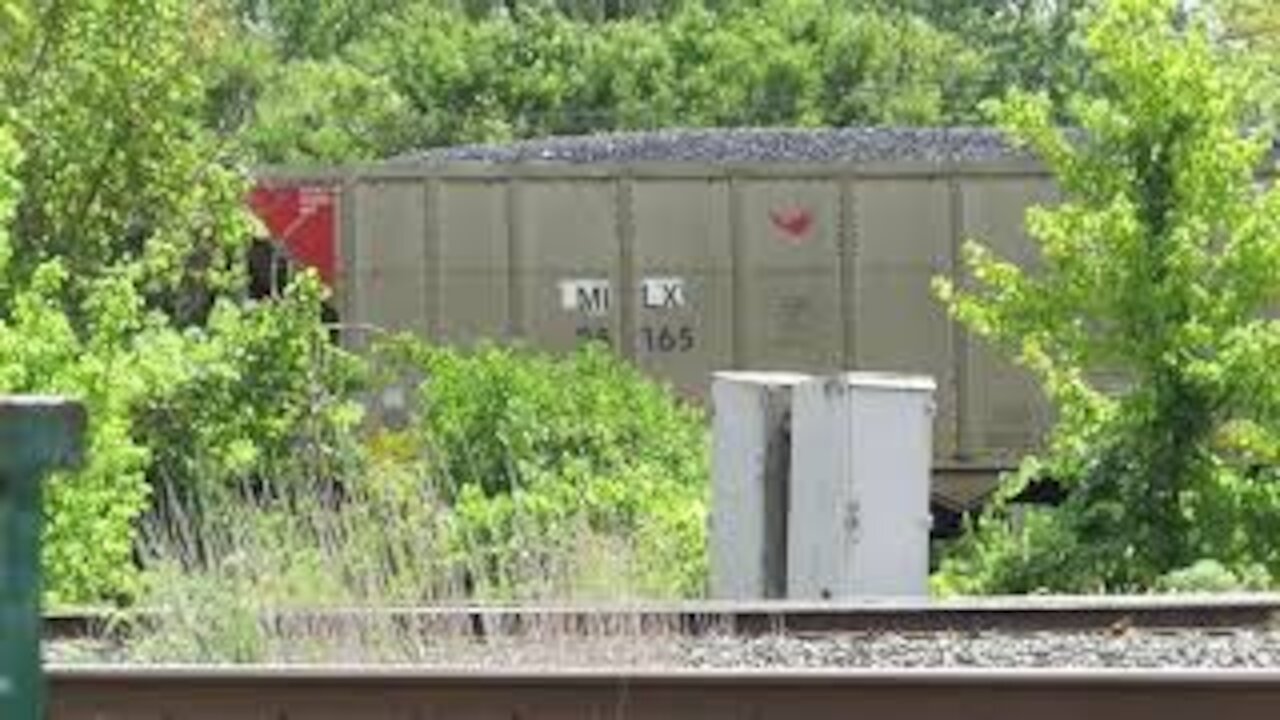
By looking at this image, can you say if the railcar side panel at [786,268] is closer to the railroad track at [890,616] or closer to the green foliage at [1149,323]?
the green foliage at [1149,323]

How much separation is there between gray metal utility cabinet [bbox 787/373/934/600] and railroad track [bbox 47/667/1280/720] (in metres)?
3.35

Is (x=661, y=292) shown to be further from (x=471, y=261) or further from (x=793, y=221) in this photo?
(x=471, y=261)

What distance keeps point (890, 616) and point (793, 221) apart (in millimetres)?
10227

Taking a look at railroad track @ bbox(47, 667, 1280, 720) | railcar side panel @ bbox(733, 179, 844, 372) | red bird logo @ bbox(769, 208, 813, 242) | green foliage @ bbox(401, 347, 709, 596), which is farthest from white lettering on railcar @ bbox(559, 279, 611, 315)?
railroad track @ bbox(47, 667, 1280, 720)

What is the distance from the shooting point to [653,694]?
19.5ft

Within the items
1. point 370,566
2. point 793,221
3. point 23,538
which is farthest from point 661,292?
point 23,538

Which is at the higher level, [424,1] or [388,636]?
[424,1]

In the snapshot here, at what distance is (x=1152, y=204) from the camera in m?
11.4

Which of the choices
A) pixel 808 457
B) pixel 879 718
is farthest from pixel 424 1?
pixel 879 718

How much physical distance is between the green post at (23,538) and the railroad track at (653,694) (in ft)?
13.1

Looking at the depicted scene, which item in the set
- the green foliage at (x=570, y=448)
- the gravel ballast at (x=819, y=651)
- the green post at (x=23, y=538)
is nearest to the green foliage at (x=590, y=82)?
the green foliage at (x=570, y=448)

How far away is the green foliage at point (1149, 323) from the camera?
35.4 ft

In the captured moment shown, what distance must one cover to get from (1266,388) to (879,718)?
219 inches

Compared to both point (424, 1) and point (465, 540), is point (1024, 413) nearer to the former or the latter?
point (465, 540)
